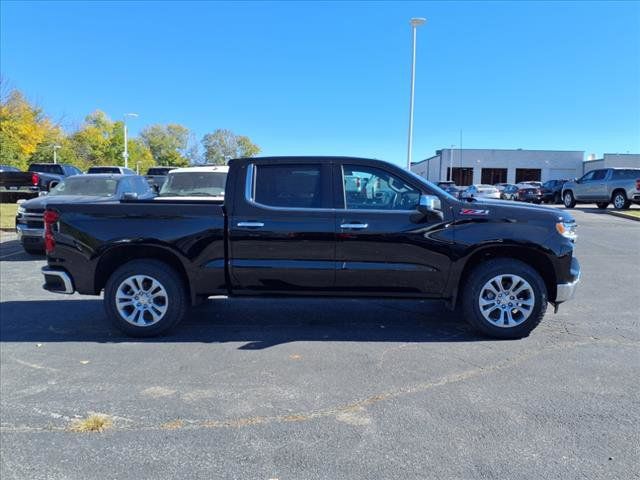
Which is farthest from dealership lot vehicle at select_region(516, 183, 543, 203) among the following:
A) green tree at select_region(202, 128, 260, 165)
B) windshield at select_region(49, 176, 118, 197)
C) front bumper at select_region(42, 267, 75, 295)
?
green tree at select_region(202, 128, 260, 165)

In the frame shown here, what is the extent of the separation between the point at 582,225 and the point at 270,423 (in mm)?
16103

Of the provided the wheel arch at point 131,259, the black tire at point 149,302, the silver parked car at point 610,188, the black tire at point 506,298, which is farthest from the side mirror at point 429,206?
the silver parked car at point 610,188

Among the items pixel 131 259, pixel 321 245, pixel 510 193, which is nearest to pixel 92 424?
pixel 131 259

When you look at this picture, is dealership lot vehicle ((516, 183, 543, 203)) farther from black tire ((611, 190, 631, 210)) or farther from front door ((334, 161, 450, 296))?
front door ((334, 161, 450, 296))

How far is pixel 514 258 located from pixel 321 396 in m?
2.60

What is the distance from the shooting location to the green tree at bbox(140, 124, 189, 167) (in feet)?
338

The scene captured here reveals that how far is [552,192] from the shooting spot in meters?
33.3

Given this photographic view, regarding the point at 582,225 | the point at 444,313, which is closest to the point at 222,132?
the point at 582,225

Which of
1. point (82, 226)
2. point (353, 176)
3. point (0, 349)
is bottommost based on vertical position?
point (0, 349)

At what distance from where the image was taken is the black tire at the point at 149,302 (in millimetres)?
→ 5332

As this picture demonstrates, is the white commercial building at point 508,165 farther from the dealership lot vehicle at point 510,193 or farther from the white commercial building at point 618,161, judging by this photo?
the dealership lot vehicle at point 510,193

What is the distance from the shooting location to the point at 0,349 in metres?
5.09

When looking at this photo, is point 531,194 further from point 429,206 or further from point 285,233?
point 285,233

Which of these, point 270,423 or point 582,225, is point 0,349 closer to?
point 270,423
